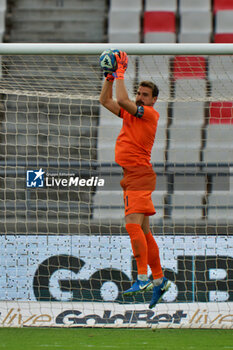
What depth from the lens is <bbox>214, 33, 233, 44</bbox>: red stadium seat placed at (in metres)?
7.84

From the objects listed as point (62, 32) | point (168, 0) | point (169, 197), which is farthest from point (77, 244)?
point (168, 0)

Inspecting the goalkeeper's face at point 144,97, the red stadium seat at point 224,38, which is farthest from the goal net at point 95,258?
the red stadium seat at point 224,38

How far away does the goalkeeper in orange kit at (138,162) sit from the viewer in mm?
3500

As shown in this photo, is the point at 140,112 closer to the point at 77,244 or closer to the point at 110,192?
the point at 77,244

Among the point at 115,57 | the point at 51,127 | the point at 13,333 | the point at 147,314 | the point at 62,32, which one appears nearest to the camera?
the point at 115,57

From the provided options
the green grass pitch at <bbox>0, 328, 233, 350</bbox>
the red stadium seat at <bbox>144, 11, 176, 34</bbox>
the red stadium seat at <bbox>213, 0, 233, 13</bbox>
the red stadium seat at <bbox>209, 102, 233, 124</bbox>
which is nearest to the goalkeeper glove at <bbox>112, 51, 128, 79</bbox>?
the green grass pitch at <bbox>0, 328, 233, 350</bbox>

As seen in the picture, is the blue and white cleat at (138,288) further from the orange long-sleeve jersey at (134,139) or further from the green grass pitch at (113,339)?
the green grass pitch at (113,339)

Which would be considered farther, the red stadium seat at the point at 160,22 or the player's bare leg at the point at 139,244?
the red stadium seat at the point at 160,22

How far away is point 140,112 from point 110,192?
309cm

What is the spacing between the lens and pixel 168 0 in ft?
26.7

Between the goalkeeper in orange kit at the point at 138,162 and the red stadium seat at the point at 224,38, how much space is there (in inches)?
180

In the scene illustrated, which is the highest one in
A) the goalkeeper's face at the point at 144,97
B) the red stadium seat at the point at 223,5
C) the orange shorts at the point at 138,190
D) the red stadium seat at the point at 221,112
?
the red stadium seat at the point at 223,5

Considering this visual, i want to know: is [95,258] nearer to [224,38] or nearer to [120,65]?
[120,65]

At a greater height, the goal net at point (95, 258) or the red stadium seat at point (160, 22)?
the red stadium seat at point (160, 22)
